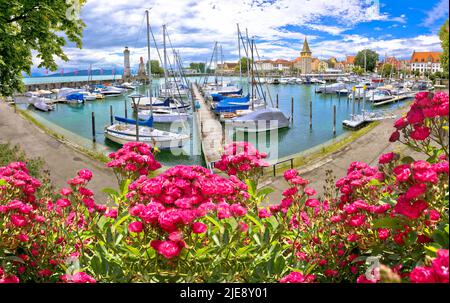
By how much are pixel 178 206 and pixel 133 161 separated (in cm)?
122

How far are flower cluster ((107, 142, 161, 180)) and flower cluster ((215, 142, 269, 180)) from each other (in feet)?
1.99

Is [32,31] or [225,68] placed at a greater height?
[225,68]

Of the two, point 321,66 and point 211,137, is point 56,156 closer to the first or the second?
point 211,137

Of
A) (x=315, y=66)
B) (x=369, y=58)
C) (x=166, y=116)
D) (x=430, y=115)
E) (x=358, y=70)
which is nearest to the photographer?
(x=430, y=115)

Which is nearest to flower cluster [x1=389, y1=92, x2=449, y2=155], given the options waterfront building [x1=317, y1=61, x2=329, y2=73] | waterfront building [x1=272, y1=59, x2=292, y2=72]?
waterfront building [x1=317, y1=61, x2=329, y2=73]

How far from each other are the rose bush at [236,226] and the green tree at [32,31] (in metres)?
3.26

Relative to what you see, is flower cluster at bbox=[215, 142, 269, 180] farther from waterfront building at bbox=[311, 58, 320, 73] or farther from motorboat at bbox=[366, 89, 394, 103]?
waterfront building at bbox=[311, 58, 320, 73]

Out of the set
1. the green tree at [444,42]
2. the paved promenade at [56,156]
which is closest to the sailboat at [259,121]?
the paved promenade at [56,156]

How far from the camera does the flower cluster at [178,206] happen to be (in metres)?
1.98

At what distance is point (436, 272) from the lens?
1318 millimetres

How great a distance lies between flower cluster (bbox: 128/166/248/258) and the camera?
78.0 inches

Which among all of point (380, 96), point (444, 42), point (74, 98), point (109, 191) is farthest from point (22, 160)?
point (74, 98)

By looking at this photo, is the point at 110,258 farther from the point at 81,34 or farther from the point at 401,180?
the point at 81,34
